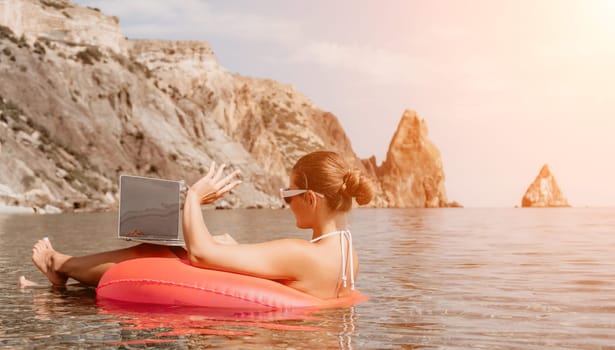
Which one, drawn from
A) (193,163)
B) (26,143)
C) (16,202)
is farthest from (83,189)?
(193,163)

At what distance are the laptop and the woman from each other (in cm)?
58

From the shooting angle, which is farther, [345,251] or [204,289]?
[345,251]

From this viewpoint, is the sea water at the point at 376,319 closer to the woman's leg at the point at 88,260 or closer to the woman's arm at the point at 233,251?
the woman's leg at the point at 88,260

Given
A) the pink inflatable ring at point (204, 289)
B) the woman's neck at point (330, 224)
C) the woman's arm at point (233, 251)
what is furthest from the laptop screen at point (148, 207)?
the woman's neck at point (330, 224)

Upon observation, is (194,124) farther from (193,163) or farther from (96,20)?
(96,20)

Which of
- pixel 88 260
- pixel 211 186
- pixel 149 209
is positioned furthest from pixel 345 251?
pixel 88 260

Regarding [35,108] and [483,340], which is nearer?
[483,340]

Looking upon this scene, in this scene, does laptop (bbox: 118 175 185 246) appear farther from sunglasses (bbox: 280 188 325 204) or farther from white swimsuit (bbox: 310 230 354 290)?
white swimsuit (bbox: 310 230 354 290)

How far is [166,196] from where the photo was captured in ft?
24.1

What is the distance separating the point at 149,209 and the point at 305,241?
1651 mm

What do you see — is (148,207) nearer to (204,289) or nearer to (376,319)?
(204,289)

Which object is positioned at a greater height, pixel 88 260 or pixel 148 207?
pixel 148 207

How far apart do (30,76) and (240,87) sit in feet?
216

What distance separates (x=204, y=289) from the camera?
7.05 meters
